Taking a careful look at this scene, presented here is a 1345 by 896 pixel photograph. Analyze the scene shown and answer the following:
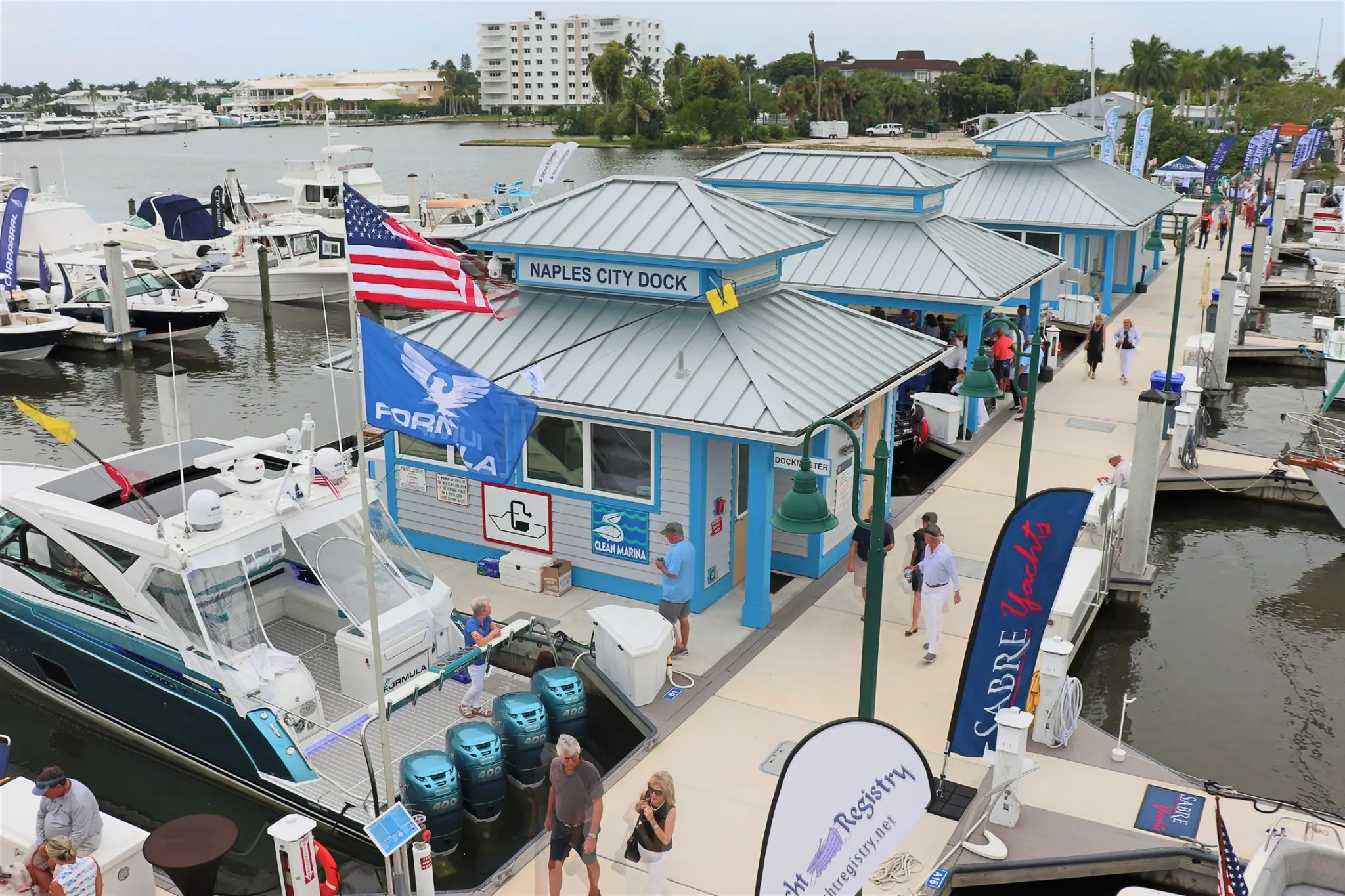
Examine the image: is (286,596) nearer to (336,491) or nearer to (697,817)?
(336,491)

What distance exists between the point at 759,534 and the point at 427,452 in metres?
4.82

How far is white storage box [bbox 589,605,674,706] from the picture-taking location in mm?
12430

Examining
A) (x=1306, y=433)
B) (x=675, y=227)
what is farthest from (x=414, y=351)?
(x=1306, y=433)

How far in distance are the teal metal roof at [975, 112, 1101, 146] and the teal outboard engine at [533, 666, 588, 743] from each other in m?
23.7

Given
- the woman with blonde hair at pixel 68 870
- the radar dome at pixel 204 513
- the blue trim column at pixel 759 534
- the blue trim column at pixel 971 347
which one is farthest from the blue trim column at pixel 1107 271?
the woman with blonde hair at pixel 68 870

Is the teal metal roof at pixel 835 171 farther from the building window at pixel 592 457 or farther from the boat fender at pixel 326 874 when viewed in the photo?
the boat fender at pixel 326 874

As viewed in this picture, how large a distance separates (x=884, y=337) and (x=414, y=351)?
8138 mm

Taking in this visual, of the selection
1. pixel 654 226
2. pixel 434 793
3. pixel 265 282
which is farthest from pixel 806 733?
pixel 265 282

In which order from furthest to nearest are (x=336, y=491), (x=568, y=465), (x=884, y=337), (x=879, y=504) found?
(x=884, y=337), (x=568, y=465), (x=336, y=491), (x=879, y=504)

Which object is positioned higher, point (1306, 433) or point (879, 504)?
point (879, 504)

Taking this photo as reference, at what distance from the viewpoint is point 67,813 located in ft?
30.5

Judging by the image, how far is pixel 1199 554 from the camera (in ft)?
61.2

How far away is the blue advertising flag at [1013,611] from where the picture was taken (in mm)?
10031

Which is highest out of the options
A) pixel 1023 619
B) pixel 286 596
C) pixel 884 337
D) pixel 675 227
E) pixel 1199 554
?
pixel 675 227
